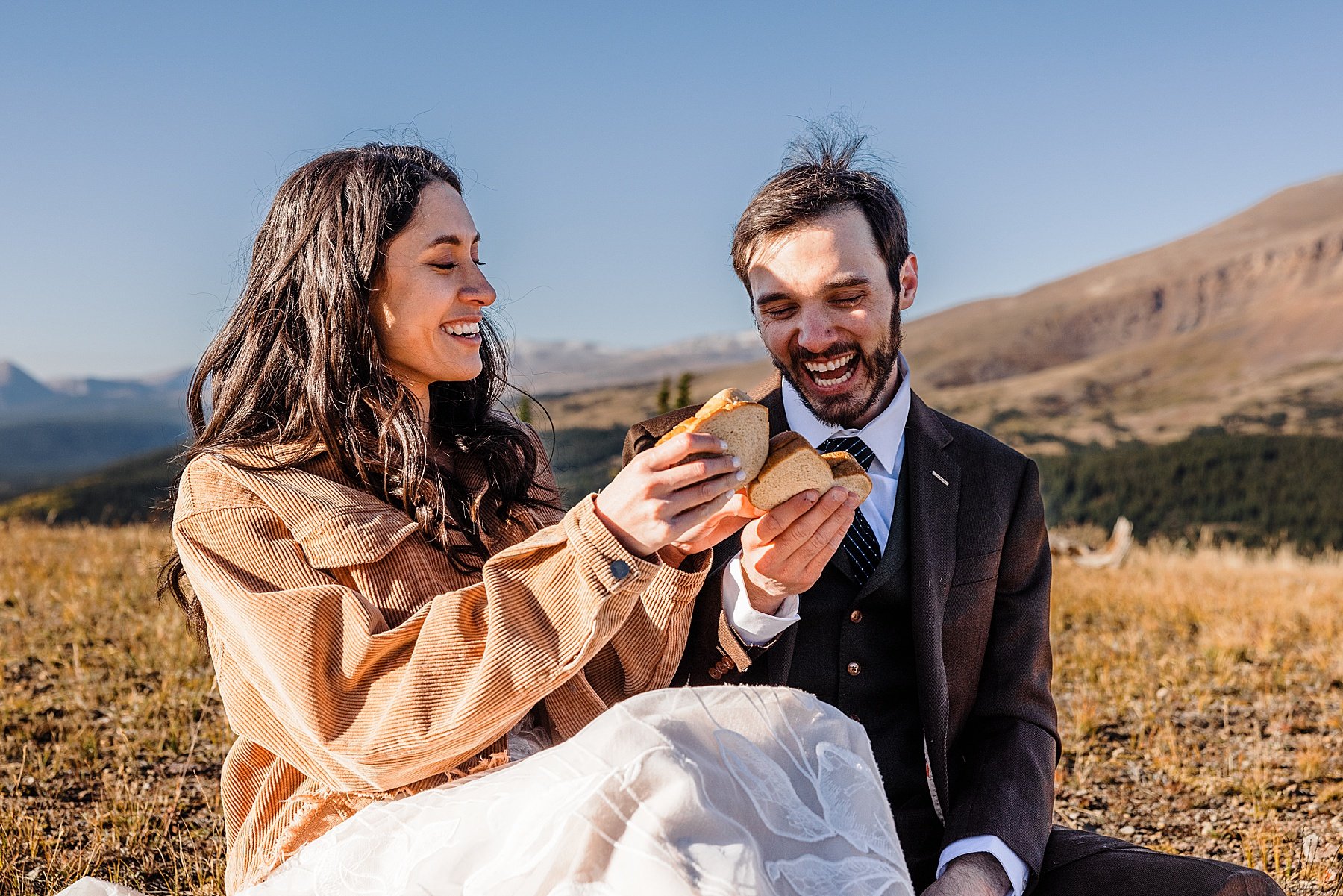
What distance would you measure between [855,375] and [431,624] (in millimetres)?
1494

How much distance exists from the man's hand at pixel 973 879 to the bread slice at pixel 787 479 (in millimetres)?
976

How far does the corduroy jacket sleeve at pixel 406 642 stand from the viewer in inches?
76.5

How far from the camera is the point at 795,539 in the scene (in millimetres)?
2346

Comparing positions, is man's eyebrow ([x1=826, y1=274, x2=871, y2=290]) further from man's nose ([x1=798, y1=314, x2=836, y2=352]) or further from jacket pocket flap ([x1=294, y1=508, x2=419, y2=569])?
jacket pocket flap ([x1=294, y1=508, x2=419, y2=569])

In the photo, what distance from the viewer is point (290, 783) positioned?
233cm

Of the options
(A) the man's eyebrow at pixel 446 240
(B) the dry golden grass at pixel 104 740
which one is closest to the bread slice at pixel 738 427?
(A) the man's eyebrow at pixel 446 240

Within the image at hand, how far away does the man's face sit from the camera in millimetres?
2959

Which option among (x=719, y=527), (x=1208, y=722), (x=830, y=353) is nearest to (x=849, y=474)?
(x=719, y=527)

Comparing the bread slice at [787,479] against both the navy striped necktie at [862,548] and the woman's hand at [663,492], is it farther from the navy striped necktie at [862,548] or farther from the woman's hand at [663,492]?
the navy striped necktie at [862,548]

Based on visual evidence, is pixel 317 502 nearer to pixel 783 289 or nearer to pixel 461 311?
pixel 461 311

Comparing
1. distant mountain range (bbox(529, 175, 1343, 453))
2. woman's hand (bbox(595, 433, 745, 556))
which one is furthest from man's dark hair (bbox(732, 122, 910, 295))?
distant mountain range (bbox(529, 175, 1343, 453))

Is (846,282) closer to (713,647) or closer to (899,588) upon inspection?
(899,588)

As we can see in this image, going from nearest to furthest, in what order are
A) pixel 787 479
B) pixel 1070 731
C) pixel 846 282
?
pixel 787 479 < pixel 846 282 < pixel 1070 731

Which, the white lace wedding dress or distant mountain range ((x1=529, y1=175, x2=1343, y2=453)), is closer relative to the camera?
the white lace wedding dress
